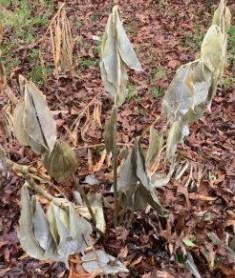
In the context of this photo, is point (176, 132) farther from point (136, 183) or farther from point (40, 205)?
point (40, 205)

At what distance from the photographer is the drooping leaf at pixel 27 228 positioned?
1.20m

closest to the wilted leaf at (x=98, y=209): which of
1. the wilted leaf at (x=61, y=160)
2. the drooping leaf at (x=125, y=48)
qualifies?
the wilted leaf at (x=61, y=160)

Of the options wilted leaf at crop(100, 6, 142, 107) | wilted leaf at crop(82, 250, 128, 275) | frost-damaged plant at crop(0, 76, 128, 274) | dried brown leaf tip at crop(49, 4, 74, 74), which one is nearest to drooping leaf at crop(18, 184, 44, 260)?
frost-damaged plant at crop(0, 76, 128, 274)

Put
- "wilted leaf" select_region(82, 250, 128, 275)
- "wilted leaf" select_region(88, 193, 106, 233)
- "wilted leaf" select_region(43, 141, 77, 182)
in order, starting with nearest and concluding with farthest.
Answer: "wilted leaf" select_region(43, 141, 77, 182) < "wilted leaf" select_region(82, 250, 128, 275) < "wilted leaf" select_region(88, 193, 106, 233)

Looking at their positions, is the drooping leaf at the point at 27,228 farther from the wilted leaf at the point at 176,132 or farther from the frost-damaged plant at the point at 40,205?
the wilted leaf at the point at 176,132

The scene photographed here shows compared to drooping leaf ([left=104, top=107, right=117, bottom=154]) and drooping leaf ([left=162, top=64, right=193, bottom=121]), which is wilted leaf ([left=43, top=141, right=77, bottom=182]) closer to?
drooping leaf ([left=104, top=107, right=117, bottom=154])

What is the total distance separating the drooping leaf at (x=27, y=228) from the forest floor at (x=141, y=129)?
0.34m

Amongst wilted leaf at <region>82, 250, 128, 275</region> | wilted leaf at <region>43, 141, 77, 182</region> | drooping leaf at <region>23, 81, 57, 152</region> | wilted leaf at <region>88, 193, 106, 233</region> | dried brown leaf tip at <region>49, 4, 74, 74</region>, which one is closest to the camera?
drooping leaf at <region>23, 81, 57, 152</region>

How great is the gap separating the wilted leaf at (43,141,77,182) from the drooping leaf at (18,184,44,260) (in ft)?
0.39

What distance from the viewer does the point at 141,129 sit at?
2227mm

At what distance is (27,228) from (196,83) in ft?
1.79

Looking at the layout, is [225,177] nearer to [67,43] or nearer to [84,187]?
[84,187]

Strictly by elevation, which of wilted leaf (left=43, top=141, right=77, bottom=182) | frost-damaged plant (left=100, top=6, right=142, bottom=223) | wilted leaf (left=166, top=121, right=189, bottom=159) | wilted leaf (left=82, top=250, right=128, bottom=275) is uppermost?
frost-damaged plant (left=100, top=6, right=142, bottom=223)

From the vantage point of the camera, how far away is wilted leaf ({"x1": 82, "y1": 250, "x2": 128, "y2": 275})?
1.47 m
